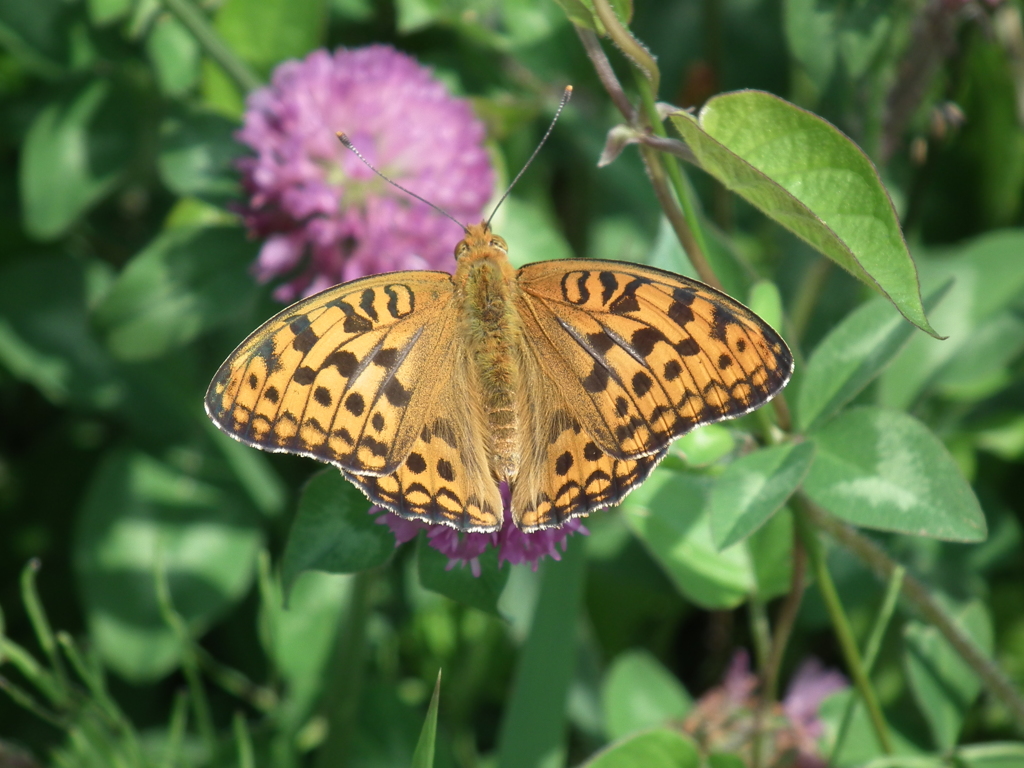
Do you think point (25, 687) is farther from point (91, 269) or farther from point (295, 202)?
point (295, 202)

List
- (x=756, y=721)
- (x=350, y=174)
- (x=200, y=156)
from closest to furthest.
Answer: (x=756, y=721) < (x=350, y=174) < (x=200, y=156)

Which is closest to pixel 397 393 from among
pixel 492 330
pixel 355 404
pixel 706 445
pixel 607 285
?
pixel 355 404

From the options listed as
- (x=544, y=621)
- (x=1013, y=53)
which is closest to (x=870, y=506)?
(x=544, y=621)

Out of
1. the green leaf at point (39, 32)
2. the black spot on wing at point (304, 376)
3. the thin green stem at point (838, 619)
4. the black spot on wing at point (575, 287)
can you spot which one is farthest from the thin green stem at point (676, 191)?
the green leaf at point (39, 32)

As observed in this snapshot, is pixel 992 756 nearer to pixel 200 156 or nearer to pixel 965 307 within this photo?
pixel 965 307

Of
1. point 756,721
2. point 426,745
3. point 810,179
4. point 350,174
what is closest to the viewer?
point 810,179

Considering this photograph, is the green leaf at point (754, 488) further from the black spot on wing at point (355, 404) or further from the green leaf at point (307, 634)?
the green leaf at point (307, 634)
